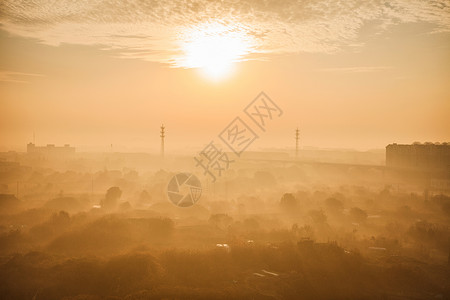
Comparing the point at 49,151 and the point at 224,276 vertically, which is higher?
the point at 49,151

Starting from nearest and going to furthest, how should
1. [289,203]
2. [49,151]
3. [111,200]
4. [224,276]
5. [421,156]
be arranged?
[224,276] → [289,203] → [111,200] → [421,156] → [49,151]

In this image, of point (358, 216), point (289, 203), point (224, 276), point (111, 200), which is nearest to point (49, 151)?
point (111, 200)

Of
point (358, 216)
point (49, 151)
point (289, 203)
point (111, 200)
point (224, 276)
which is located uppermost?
point (49, 151)

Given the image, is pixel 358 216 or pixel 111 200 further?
pixel 111 200

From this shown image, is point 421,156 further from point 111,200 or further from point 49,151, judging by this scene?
point 49,151

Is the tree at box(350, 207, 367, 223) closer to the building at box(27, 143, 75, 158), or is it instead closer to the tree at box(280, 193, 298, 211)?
the tree at box(280, 193, 298, 211)

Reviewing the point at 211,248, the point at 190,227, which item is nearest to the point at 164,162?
the point at 190,227

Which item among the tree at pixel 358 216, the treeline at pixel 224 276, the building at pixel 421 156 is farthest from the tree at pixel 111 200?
the building at pixel 421 156

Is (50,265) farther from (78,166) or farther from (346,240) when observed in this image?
(78,166)
